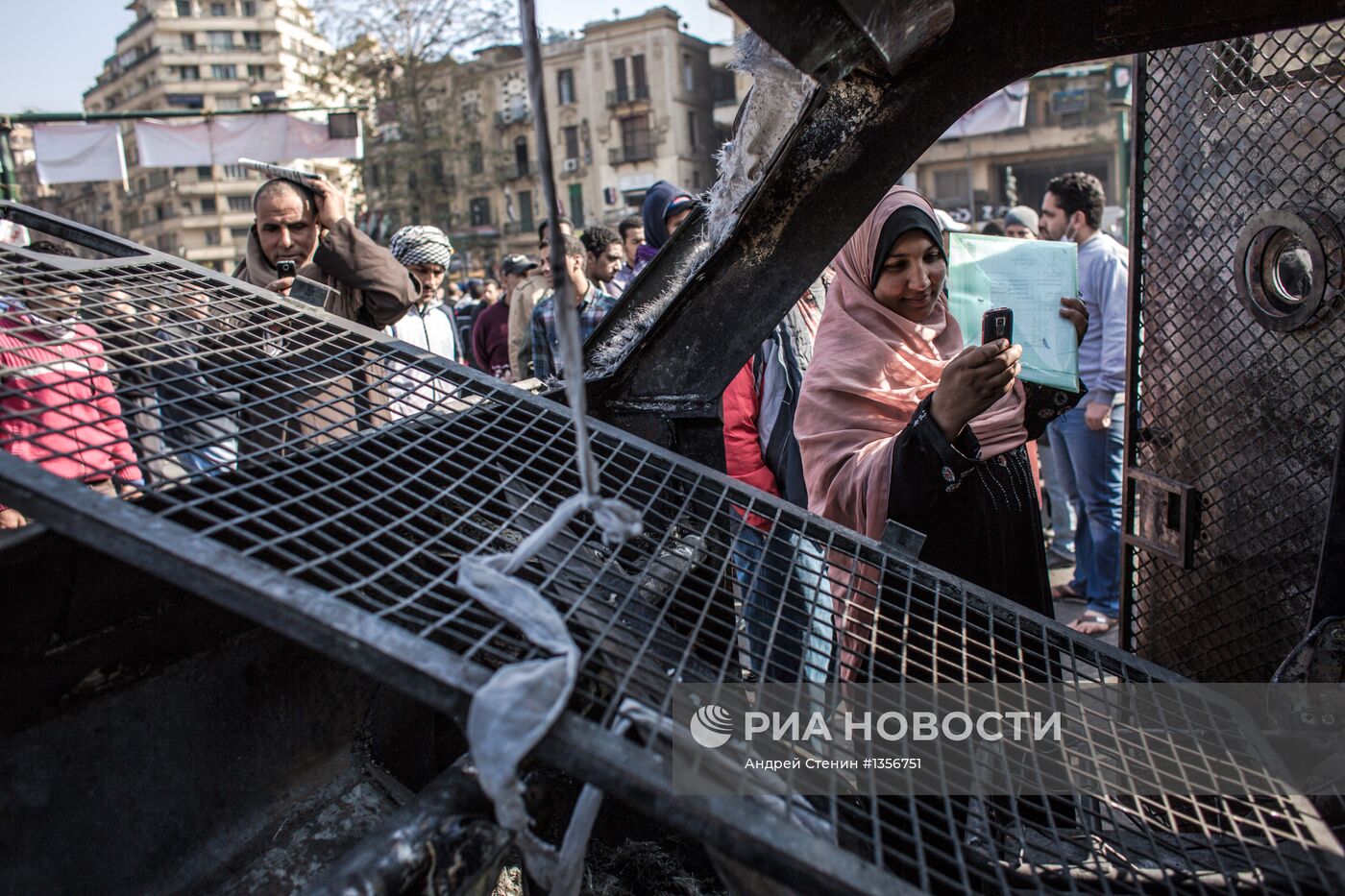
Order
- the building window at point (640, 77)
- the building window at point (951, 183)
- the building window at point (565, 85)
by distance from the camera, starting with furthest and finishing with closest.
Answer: the building window at point (565, 85), the building window at point (640, 77), the building window at point (951, 183)

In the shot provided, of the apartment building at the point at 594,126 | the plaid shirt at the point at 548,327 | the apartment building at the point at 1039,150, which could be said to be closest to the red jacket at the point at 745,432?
the plaid shirt at the point at 548,327

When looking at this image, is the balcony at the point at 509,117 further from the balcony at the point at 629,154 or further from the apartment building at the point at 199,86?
the apartment building at the point at 199,86

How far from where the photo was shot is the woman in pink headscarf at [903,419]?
236 centimetres

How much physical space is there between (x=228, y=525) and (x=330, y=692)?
30.4 inches

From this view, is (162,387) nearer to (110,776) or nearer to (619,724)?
(110,776)

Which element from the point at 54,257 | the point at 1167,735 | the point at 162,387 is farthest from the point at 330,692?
the point at 1167,735

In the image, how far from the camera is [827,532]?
5.83 feet

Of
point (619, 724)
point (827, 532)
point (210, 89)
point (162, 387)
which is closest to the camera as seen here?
point (619, 724)

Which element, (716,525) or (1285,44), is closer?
(716,525)

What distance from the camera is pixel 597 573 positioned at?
4.60 feet

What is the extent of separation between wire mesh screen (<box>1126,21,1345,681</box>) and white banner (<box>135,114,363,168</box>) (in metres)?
15.0

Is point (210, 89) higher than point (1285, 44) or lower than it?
higher

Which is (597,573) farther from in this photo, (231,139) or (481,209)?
(481,209)

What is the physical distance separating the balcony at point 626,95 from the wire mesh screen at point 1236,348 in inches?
1973
